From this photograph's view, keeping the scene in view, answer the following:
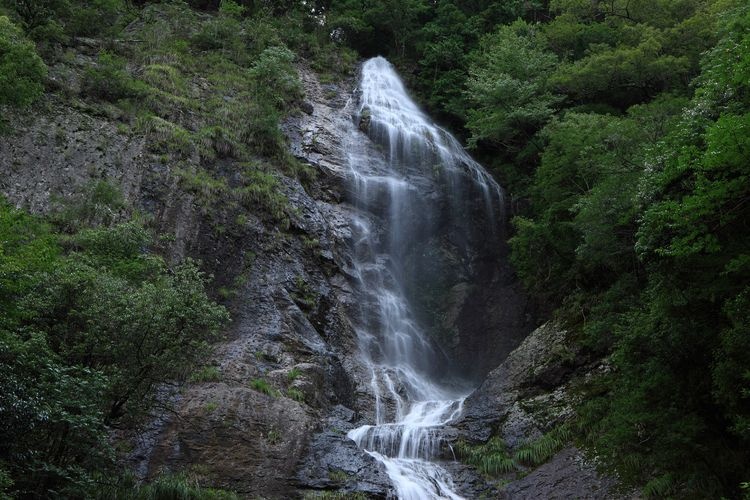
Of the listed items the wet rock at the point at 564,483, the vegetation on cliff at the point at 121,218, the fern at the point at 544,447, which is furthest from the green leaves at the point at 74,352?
the fern at the point at 544,447

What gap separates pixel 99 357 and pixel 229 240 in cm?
886

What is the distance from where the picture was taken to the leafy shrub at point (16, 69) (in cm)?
1717

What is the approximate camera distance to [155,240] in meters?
17.8

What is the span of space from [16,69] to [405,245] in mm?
14917

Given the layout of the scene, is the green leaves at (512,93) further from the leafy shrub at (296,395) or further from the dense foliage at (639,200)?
the leafy shrub at (296,395)

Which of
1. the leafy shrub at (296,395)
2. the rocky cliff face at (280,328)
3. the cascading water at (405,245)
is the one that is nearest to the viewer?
the rocky cliff face at (280,328)

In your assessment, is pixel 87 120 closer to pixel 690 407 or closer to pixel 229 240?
pixel 229 240

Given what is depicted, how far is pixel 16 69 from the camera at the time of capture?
17.5 m

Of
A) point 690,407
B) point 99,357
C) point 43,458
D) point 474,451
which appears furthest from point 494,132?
point 43,458

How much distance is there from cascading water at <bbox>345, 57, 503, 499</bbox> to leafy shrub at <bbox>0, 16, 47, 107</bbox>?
12.1 metres

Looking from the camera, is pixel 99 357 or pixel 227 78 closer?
pixel 99 357

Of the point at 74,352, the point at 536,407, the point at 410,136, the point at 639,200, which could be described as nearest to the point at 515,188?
the point at 410,136

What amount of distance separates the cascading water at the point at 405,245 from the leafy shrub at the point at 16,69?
12.1 meters

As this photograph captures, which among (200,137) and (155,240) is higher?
(200,137)
